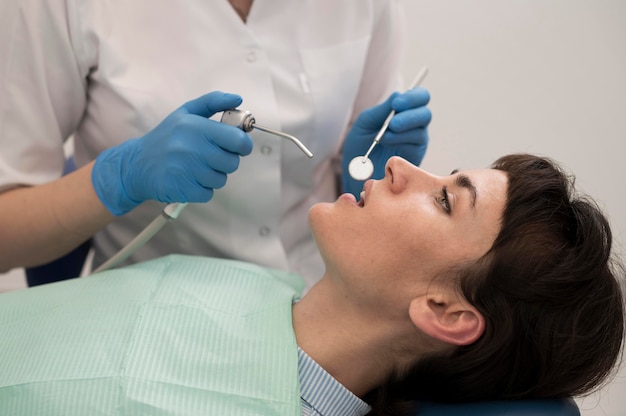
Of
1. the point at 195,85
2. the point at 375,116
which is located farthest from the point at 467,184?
the point at 195,85

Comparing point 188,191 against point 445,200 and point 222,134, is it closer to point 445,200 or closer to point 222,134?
point 222,134

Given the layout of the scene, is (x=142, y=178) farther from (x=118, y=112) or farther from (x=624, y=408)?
(x=624, y=408)

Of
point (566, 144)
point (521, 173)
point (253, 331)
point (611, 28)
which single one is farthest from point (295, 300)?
point (611, 28)

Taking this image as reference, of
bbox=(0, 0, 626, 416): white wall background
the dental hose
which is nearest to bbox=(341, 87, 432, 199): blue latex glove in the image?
the dental hose

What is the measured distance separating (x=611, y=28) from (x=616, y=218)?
592 millimetres

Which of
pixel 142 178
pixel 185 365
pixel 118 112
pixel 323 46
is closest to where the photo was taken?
pixel 185 365

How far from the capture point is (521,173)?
122cm

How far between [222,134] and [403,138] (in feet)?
1.43

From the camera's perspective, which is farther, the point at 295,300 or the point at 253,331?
the point at 295,300

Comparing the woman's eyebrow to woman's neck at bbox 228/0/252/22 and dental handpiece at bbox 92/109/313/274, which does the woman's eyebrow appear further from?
woman's neck at bbox 228/0/252/22

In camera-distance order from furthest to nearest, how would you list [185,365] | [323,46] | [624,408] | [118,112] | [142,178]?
[624,408], [323,46], [118,112], [142,178], [185,365]

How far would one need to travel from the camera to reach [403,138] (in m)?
1.41

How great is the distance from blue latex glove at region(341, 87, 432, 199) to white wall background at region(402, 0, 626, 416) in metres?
0.71

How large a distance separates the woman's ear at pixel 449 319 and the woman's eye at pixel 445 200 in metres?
0.15
